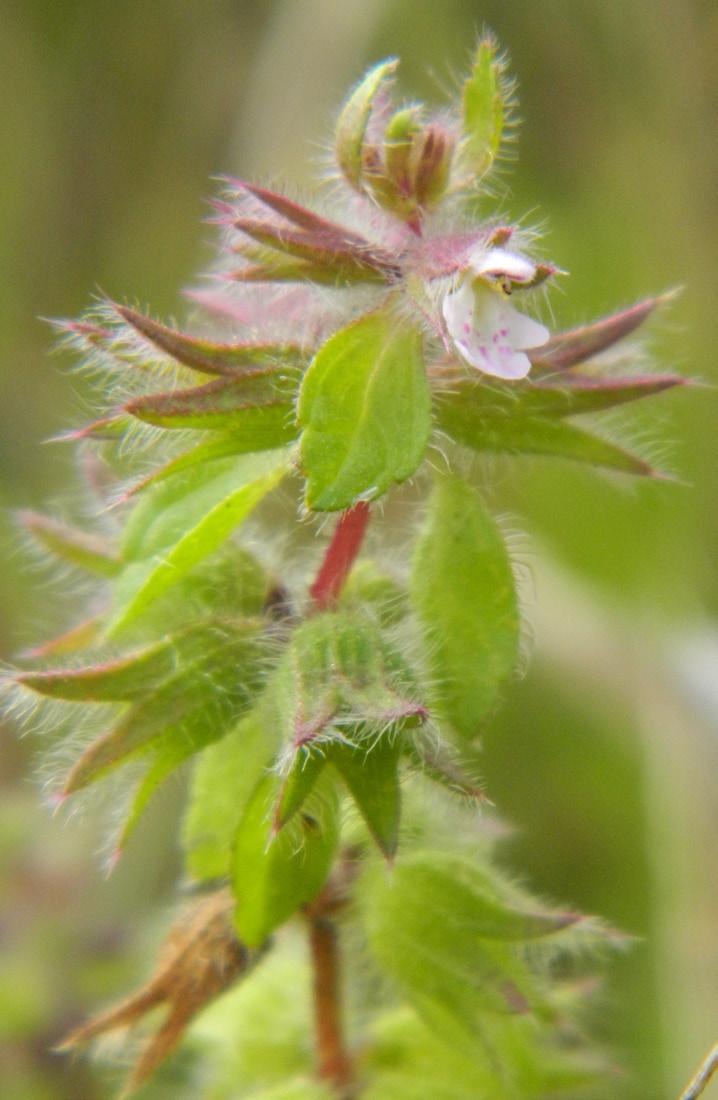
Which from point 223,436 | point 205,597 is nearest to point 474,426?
point 223,436

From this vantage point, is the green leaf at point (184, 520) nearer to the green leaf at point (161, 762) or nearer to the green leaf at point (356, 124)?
the green leaf at point (161, 762)

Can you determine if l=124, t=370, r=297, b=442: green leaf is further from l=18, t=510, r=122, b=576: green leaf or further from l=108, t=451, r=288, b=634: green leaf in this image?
l=18, t=510, r=122, b=576: green leaf

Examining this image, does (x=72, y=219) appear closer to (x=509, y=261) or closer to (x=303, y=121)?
(x=303, y=121)

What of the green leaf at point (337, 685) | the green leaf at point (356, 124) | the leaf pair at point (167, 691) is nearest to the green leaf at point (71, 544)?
the leaf pair at point (167, 691)

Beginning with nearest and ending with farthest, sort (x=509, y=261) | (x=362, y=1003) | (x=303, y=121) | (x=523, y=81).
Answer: (x=509, y=261) < (x=362, y=1003) < (x=303, y=121) < (x=523, y=81)

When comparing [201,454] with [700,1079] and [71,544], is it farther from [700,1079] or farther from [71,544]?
[700,1079]

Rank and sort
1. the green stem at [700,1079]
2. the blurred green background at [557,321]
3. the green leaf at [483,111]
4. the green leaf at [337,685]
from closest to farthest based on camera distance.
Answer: the green leaf at [337,685] < the green leaf at [483,111] < the green stem at [700,1079] < the blurred green background at [557,321]

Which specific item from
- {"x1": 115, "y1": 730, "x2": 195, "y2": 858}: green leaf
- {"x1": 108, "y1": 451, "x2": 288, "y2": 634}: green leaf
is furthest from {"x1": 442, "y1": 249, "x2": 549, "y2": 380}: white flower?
{"x1": 115, "y1": 730, "x2": 195, "y2": 858}: green leaf
